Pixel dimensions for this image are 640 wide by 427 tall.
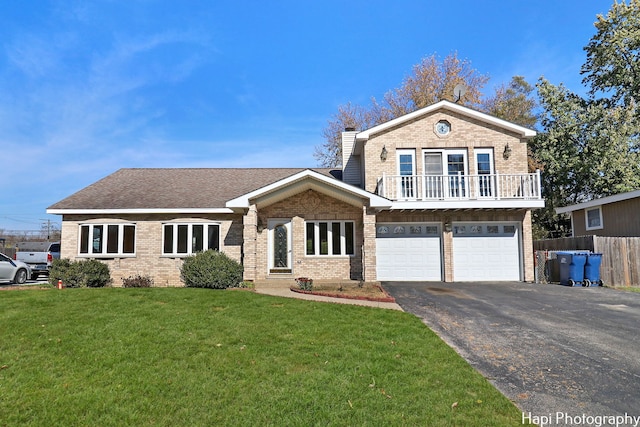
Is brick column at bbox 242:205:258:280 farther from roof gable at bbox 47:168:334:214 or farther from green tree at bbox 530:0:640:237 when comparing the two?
green tree at bbox 530:0:640:237

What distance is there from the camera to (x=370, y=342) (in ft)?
21.8

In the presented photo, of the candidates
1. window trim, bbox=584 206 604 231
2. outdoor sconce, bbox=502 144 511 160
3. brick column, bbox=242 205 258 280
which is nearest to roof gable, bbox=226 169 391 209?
brick column, bbox=242 205 258 280

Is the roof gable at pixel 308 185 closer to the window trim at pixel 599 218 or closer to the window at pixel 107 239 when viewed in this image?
the window at pixel 107 239

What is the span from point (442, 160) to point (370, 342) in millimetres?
11705

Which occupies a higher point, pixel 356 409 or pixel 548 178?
pixel 548 178

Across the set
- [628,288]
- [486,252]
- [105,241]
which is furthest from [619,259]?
[105,241]

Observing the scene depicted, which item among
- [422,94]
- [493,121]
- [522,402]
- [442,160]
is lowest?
[522,402]

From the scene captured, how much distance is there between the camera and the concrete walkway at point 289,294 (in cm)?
1037

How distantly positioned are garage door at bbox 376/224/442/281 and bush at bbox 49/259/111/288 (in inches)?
423

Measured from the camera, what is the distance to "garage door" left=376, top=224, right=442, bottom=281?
16.2 m

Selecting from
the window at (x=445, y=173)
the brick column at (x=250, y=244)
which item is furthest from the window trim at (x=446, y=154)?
the brick column at (x=250, y=244)

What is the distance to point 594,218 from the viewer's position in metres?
19.7

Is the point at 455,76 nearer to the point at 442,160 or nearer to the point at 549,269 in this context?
the point at 442,160

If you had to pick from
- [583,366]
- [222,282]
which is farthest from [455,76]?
[583,366]
